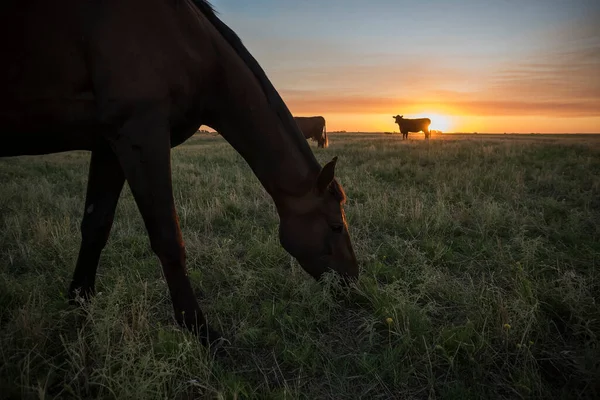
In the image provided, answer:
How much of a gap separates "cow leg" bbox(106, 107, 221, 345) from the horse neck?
65 cm

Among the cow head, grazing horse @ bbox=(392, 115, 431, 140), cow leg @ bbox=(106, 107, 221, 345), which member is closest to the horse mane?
the cow head

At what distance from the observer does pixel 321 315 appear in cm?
282

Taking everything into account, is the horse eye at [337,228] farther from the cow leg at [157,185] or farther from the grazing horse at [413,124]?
the grazing horse at [413,124]

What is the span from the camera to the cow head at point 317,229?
2955 mm

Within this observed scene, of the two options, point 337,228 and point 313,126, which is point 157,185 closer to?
point 337,228

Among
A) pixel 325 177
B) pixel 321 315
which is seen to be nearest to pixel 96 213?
pixel 325 177

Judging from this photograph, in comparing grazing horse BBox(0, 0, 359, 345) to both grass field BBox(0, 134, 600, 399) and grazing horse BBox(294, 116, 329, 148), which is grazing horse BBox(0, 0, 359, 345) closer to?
grass field BBox(0, 134, 600, 399)

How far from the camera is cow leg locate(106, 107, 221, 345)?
2.23 m

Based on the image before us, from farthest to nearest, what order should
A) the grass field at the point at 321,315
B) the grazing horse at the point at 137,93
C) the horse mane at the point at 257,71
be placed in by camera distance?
the horse mane at the point at 257,71 < the grazing horse at the point at 137,93 < the grass field at the point at 321,315

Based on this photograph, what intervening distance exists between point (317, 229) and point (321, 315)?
0.72m

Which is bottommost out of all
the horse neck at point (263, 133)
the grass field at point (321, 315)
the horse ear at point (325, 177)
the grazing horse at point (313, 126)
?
the grass field at point (321, 315)

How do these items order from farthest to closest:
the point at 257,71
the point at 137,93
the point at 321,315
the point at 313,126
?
1. the point at 313,126
2. the point at 257,71
3. the point at 321,315
4. the point at 137,93

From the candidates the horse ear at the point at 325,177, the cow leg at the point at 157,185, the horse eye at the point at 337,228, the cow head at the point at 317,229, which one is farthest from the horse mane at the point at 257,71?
the cow leg at the point at 157,185

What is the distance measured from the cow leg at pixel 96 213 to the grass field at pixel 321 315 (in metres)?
0.25
